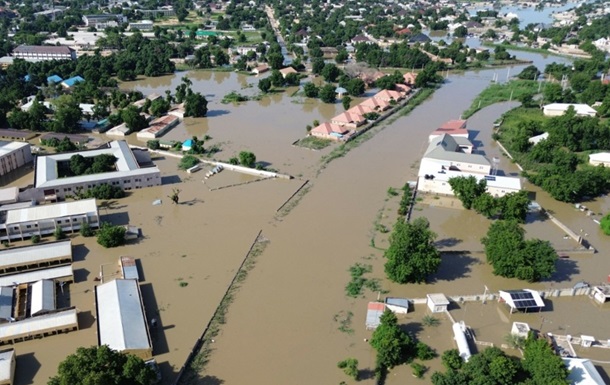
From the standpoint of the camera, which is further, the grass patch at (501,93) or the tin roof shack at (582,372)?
the grass patch at (501,93)

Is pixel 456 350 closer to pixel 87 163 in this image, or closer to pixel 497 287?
pixel 497 287

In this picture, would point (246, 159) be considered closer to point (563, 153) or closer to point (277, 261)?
point (277, 261)

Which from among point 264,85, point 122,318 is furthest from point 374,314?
point 264,85

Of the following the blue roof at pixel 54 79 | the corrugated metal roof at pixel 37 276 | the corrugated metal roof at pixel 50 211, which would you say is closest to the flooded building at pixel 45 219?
the corrugated metal roof at pixel 50 211

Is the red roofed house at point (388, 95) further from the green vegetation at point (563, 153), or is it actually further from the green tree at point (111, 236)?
the green tree at point (111, 236)

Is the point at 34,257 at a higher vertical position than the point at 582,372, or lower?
lower

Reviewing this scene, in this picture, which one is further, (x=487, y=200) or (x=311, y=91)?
(x=311, y=91)

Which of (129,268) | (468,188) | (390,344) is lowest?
(129,268)
